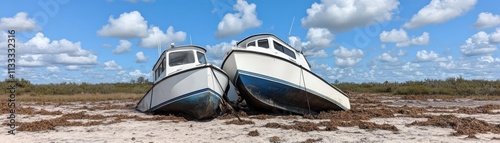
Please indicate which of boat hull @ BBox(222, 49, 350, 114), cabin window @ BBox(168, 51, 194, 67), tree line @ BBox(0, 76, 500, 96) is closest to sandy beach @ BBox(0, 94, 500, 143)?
boat hull @ BBox(222, 49, 350, 114)

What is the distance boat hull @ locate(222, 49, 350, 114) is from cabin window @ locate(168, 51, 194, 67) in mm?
1229

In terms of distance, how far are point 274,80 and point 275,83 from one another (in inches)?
4.5

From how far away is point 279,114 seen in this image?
42.5 feet

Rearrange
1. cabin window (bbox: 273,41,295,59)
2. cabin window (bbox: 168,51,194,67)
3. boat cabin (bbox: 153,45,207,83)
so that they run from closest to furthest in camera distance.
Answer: boat cabin (bbox: 153,45,207,83)
cabin window (bbox: 168,51,194,67)
cabin window (bbox: 273,41,295,59)

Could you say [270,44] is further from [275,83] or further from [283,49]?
[275,83]

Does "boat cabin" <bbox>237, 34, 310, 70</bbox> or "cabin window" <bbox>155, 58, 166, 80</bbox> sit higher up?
"boat cabin" <bbox>237, 34, 310, 70</bbox>

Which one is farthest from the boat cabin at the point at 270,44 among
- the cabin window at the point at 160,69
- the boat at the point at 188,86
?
the cabin window at the point at 160,69

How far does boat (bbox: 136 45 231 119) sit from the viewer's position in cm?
1087

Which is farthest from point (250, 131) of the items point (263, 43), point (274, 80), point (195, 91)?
point (263, 43)

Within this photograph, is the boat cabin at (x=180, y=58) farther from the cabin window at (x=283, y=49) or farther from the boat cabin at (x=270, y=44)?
the cabin window at (x=283, y=49)

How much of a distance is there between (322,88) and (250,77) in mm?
2689

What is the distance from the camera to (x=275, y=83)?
11539mm

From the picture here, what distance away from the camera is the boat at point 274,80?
37.2 feet

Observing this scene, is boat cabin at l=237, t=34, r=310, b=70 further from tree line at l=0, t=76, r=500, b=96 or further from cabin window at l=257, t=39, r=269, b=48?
tree line at l=0, t=76, r=500, b=96
